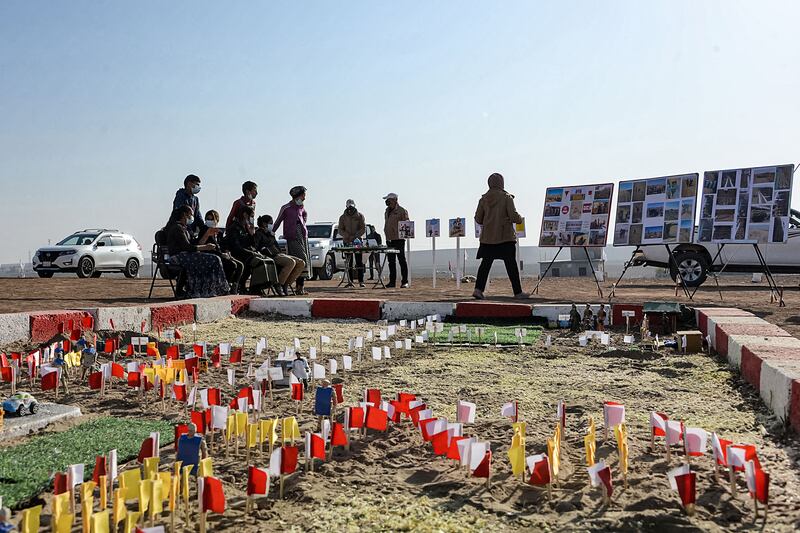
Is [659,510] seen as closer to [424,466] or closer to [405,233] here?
[424,466]

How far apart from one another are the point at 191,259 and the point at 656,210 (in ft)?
19.4

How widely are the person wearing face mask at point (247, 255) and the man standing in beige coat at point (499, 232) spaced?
267 centimetres

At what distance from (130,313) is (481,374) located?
334 centimetres

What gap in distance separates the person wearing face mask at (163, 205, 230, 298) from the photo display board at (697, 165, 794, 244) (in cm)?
596

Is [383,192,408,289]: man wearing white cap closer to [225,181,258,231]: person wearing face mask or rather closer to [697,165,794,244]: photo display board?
[225,181,258,231]: person wearing face mask

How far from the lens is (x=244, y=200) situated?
9.65 m

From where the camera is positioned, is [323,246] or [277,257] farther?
[323,246]

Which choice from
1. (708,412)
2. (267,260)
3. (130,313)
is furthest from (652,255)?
(708,412)

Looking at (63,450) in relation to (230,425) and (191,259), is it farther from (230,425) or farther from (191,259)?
(191,259)

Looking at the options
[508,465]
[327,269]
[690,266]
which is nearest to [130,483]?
[508,465]

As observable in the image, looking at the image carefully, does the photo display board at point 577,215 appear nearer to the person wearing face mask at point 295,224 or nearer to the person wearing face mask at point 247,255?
the person wearing face mask at point 295,224

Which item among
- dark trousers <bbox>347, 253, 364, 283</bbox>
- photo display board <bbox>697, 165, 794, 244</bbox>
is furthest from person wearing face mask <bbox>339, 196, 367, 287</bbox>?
photo display board <bbox>697, 165, 794, 244</bbox>

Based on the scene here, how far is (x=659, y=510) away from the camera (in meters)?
2.01

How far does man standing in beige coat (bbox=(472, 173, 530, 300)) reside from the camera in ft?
30.6
